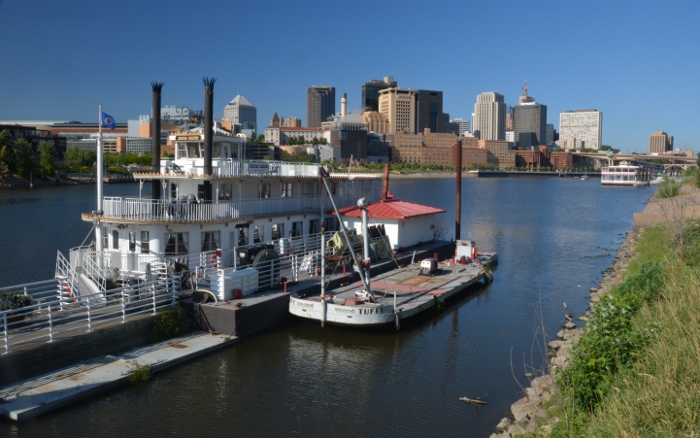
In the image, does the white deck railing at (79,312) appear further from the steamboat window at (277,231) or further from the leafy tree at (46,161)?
the leafy tree at (46,161)

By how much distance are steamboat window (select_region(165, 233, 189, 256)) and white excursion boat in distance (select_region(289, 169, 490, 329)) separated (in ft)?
15.3

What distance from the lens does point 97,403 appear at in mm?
15375

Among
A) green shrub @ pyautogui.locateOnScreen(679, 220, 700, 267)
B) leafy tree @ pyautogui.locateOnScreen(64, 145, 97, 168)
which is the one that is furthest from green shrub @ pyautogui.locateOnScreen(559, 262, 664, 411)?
leafy tree @ pyautogui.locateOnScreen(64, 145, 97, 168)

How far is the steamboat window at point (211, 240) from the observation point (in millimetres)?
24203

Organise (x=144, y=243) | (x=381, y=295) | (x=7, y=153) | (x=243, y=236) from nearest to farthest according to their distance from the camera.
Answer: (x=144, y=243)
(x=381, y=295)
(x=243, y=236)
(x=7, y=153)

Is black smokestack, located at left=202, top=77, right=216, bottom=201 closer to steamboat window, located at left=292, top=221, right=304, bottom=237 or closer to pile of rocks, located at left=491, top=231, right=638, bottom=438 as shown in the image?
steamboat window, located at left=292, top=221, right=304, bottom=237

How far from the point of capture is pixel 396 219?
1297 inches

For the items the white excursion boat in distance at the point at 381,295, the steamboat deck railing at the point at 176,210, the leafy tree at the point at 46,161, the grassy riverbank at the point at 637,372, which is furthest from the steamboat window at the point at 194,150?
the leafy tree at the point at 46,161

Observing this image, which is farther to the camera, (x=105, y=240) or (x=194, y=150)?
(x=194, y=150)

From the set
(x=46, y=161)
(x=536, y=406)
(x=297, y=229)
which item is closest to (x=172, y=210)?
(x=297, y=229)

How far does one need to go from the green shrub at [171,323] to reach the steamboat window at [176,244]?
3350mm

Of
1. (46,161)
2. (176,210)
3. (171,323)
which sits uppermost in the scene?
(46,161)

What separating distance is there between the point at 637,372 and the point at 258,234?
1892cm

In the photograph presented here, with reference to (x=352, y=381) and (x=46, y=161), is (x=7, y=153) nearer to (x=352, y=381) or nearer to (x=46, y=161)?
(x=46, y=161)
